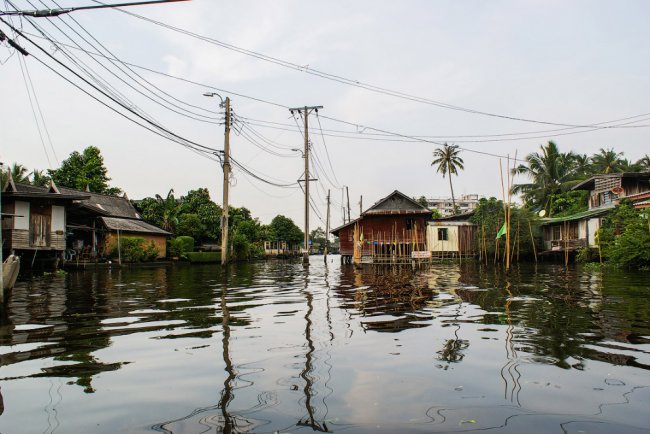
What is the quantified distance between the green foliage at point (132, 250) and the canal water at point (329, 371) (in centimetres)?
2493

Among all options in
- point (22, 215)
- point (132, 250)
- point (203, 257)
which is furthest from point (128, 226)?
point (22, 215)

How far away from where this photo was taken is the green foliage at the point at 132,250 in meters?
31.1

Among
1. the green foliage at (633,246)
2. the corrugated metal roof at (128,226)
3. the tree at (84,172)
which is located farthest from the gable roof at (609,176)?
the tree at (84,172)

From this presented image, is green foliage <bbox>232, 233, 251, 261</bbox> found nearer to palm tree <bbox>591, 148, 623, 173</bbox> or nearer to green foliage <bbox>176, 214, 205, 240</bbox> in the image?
green foliage <bbox>176, 214, 205, 240</bbox>

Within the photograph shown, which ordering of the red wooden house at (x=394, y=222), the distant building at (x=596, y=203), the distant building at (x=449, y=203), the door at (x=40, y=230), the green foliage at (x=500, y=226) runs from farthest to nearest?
the distant building at (x=449, y=203), the red wooden house at (x=394, y=222), the green foliage at (x=500, y=226), the distant building at (x=596, y=203), the door at (x=40, y=230)

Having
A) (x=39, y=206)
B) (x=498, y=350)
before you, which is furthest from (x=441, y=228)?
(x=498, y=350)

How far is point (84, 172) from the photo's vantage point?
41531mm

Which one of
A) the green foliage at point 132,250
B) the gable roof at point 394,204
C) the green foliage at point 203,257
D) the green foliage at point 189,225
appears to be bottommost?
the green foliage at point 203,257

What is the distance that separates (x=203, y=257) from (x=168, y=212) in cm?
580

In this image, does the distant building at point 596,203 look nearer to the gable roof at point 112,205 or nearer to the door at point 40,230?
the door at point 40,230

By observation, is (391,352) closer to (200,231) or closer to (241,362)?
(241,362)

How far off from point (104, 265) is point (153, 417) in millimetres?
28169

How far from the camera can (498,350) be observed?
481cm

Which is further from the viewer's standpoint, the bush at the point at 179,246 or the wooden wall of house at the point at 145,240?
the bush at the point at 179,246
